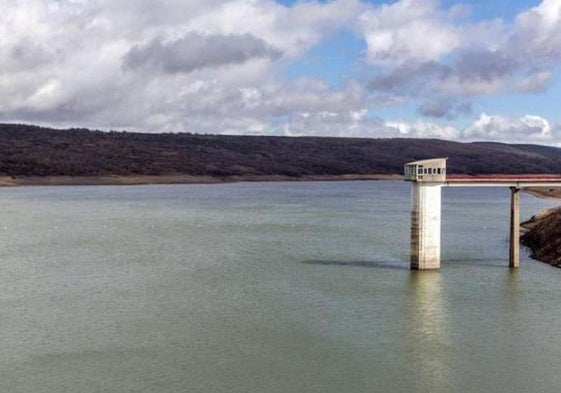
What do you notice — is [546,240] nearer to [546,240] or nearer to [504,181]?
[546,240]

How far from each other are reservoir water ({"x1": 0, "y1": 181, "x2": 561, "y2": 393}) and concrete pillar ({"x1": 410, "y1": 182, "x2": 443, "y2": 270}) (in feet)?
4.37

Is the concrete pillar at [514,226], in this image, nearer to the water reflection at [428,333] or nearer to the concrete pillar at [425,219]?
the concrete pillar at [425,219]

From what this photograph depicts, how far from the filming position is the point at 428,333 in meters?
30.7

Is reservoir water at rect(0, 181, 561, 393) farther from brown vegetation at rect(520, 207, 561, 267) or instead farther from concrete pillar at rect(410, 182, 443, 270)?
brown vegetation at rect(520, 207, 561, 267)

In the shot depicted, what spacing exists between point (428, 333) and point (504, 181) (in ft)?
52.9

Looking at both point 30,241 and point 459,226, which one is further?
point 459,226

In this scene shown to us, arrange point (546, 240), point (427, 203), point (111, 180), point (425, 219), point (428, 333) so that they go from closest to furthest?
point (428, 333) → point (425, 219) → point (427, 203) → point (546, 240) → point (111, 180)

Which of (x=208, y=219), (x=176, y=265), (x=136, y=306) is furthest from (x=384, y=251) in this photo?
(x=208, y=219)

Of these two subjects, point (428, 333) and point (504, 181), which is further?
point (504, 181)

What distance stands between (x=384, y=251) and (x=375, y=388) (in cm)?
2939

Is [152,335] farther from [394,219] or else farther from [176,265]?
[394,219]

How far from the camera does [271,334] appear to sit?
30.4 m

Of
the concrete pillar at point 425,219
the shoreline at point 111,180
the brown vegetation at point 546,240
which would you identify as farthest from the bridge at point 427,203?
the shoreline at point 111,180

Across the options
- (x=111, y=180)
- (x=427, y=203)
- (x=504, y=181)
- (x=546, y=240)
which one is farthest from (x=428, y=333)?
(x=111, y=180)
